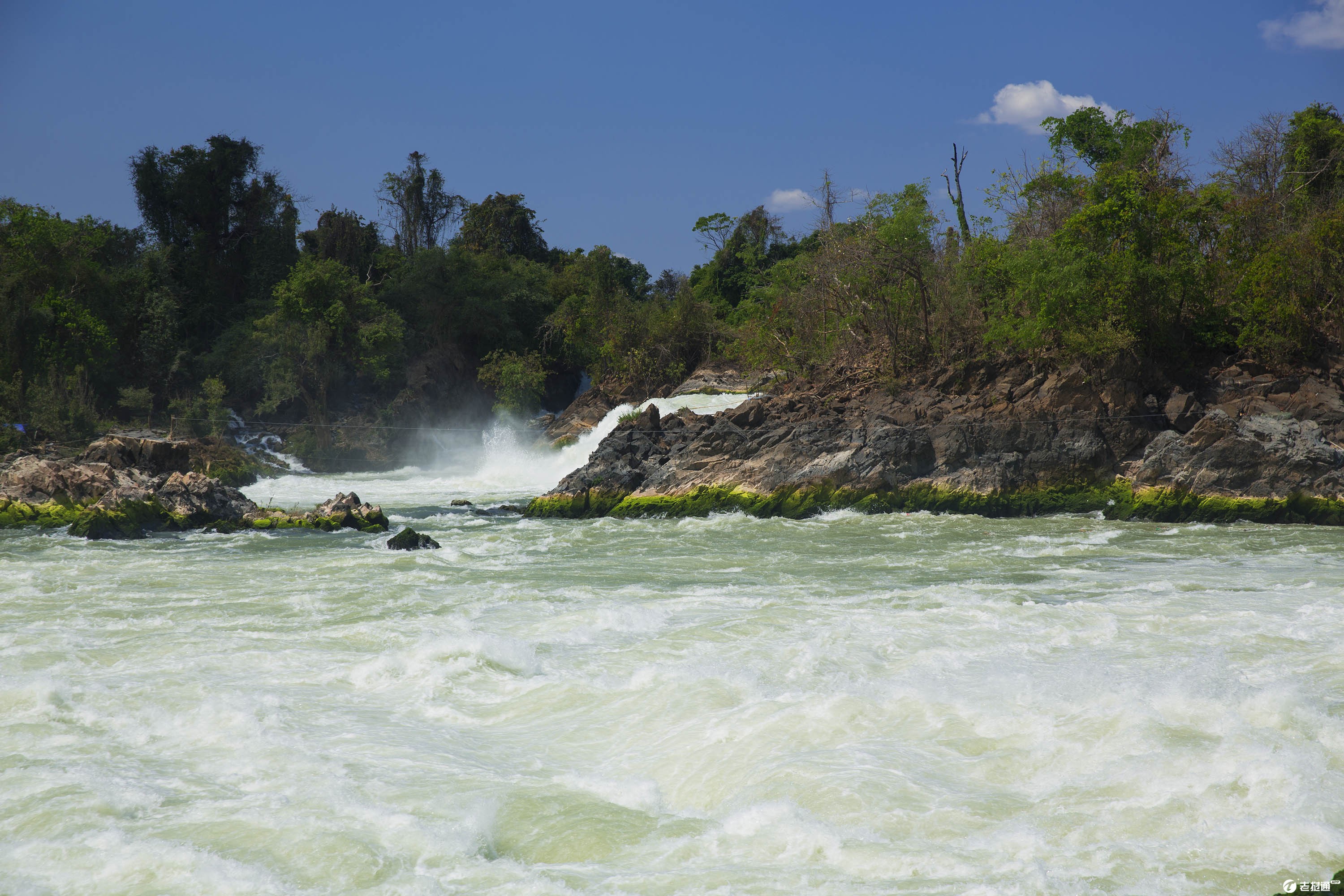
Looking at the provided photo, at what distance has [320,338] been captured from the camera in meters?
29.7

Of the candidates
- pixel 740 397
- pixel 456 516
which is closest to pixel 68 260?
pixel 456 516

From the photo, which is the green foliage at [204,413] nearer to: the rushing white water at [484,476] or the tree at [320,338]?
the tree at [320,338]

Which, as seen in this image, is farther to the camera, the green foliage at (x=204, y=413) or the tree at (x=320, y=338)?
the tree at (x=320, y=338)

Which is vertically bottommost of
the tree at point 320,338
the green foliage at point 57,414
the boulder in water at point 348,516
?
the boulder in water at point 348,516

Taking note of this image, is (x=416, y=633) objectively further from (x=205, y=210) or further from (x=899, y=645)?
(x=205, y=210)

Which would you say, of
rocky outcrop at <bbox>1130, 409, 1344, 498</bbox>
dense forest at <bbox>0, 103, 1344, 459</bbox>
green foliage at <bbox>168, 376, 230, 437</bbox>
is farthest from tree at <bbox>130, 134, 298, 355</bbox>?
rocky outcrop at <bbox>1130, 409, 1344, 498</bbox>

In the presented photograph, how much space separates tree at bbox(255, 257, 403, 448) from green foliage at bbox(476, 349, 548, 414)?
3.74m

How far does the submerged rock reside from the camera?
12859 mm

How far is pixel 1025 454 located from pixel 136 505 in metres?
15.8

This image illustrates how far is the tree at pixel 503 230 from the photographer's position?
41125 mm

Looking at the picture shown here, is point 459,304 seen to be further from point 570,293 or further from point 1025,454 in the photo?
point 1025,454

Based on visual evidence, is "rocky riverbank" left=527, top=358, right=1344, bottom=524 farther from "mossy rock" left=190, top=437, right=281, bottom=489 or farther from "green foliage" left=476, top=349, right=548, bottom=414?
"green foliage" left=476, top=349, right=548, bottom=414

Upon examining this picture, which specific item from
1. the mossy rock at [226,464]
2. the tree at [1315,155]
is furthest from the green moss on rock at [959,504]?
the tree at [1315,155]

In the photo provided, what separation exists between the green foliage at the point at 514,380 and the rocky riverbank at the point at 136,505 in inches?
669
